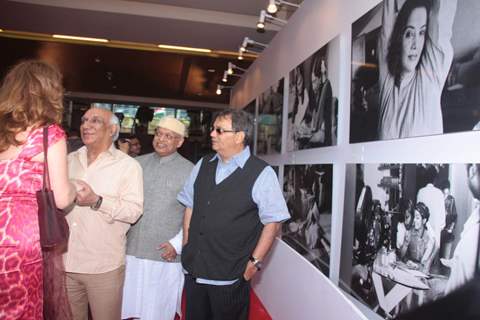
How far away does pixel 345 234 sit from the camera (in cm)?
219

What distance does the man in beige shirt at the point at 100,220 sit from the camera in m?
2.12

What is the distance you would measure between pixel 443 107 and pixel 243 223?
1.18 metres

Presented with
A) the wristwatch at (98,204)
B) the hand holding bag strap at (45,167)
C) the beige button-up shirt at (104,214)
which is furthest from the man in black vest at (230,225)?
the hand holding bag strap at (45,167)

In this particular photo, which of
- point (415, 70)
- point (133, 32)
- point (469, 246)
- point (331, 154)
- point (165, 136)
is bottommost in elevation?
point (469, 246)

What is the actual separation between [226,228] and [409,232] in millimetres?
951

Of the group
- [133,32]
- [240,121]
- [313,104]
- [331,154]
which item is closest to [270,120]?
[313,104]

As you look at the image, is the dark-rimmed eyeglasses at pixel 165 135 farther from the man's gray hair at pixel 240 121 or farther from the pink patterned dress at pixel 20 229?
the pink patterned dress at pixel 20 229

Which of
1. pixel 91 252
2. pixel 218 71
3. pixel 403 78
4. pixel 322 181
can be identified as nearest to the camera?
pixel 403 78

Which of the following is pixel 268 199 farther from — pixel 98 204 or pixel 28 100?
pixel 28 100

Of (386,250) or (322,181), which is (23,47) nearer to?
(322,181)

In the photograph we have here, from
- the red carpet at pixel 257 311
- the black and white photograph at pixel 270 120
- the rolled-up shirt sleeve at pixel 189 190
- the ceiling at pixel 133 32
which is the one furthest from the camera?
the ceiling at pixel 133 32

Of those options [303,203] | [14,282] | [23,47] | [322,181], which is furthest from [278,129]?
[23,47]

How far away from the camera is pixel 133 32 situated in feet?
19.4

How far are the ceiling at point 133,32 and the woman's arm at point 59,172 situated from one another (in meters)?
3.99
